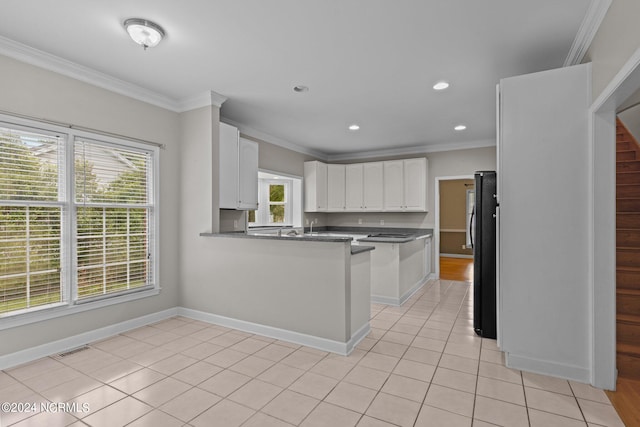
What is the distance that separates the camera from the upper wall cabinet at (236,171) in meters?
3.93

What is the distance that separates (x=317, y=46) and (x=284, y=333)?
2670 mm

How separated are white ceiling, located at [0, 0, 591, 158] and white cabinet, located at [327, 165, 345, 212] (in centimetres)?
256

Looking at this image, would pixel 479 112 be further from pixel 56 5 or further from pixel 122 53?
pixel 56 5

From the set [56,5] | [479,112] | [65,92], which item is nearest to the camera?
[56,5]

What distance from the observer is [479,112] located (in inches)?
168

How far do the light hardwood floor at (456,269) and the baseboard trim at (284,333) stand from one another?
383 centimetres

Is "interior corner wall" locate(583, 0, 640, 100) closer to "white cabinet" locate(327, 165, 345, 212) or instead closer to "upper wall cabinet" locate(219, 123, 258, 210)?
"upper wall cabinet" locate(219, 123, 258, 210)

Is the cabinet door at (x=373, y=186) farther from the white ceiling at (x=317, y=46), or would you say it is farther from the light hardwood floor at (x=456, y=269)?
the white ceiling at (x=317, y=46)

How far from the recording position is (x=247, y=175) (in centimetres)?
437

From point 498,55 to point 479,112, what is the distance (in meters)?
1.60

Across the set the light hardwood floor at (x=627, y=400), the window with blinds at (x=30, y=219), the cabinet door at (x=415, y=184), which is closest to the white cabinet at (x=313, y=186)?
the cabinet door at (x=415, y=184)

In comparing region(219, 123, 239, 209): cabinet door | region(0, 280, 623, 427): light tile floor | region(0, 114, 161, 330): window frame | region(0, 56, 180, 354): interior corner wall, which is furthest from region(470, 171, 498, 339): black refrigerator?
region(0, 114, 161, 330): window frame

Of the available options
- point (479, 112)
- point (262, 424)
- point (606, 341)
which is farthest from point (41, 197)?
point (479, 112)

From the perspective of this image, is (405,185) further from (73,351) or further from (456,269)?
(73,351)
